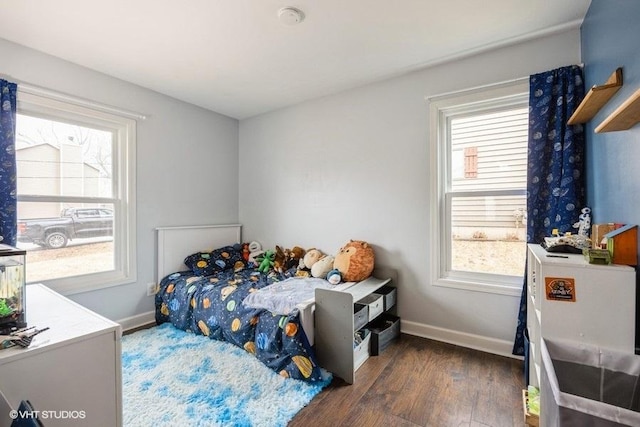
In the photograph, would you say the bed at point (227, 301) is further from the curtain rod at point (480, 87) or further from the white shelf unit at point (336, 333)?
the curtain rod at point (480, 87)

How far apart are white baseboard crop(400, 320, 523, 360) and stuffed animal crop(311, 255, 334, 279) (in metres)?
0.81

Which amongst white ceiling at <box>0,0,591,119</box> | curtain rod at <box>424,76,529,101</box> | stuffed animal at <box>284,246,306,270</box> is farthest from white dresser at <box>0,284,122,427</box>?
curtain rod at <box>424,76,529,101</box>

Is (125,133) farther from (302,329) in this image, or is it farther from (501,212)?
(501,212)

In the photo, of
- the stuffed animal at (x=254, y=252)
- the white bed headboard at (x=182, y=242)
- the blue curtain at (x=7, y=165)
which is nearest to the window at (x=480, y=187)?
the stuffed animal at (x=254, y=252)

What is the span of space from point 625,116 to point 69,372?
2.23 meters

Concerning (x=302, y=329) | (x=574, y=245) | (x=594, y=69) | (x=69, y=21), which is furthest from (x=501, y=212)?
(x=69, y=21)

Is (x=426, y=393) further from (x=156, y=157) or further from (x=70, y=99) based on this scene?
(x=70, y=99)

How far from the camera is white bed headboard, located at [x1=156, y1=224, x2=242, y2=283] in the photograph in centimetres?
292

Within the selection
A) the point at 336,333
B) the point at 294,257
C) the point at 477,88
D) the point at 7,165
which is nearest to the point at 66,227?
the point at 7,165

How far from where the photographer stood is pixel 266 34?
1989 millimetres

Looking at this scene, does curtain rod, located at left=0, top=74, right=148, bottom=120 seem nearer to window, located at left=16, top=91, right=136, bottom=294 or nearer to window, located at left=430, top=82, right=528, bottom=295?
window, located at left=16, top=91, right=136, bottom=294

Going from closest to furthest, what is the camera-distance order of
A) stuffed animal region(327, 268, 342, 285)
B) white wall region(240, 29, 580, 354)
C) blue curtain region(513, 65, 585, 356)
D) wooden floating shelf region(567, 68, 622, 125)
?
wooden floating shelf region(567, 68, 622, 125)
blue curtain region(513, 65, 585, 356)
white wall region(240, 29, 580, 354)
stuffed animal region(327, 268, 342, 285)

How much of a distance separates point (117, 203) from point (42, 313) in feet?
5.42

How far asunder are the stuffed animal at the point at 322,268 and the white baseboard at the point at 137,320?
169 cm
